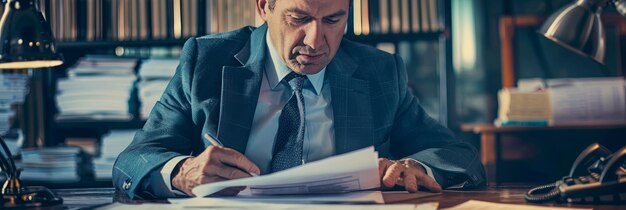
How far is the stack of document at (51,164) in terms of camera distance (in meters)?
2.85

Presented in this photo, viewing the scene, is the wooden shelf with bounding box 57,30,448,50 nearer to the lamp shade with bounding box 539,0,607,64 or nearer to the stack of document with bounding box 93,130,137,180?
the stack of document with bounding box 93,130,137,180

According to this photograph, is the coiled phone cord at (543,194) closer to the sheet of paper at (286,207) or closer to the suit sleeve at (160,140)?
the sheet of paper at (286,207)

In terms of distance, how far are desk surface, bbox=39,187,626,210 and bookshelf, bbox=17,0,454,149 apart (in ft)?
4.38

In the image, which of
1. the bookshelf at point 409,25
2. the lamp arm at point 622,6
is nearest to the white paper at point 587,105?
the bookshelf at point 409,25

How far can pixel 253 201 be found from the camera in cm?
127

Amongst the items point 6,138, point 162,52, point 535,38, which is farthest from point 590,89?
point 6,138

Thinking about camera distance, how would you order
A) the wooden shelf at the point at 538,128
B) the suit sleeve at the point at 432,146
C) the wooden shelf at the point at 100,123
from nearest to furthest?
the suit sleeve at the point at 432,146 < the wooden shelf at the point at 538,128 < the wooden shelf at the point at 100,123

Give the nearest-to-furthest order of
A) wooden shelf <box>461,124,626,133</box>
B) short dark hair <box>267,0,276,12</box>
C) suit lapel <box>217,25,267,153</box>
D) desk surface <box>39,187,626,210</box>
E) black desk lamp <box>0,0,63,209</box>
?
desk surface <box>39,187,626,210</box>
black desk lamp <box>0,0,63,209</box>
suit lapel <box>217,25,267,153</box>
short dark hair <box>267,0,276,12</box>
wooden shelf <box>461,124,626,133</box>

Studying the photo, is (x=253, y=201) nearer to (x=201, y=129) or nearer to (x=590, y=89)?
(x=201, y=129)

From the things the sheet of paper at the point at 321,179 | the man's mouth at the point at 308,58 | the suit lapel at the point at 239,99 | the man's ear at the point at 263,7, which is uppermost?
the man's ear at the point at 263,7

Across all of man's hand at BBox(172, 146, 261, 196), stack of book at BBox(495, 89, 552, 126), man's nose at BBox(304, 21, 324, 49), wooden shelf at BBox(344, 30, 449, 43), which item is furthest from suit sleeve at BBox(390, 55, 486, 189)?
stack of book at BBox(495, 89, 552, 126)

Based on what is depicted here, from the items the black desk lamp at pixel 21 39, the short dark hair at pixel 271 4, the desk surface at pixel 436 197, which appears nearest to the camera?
the desk surface at pixel 436 197

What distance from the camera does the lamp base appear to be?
1.33 metres

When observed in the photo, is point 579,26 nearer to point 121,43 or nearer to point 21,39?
point 21,39
